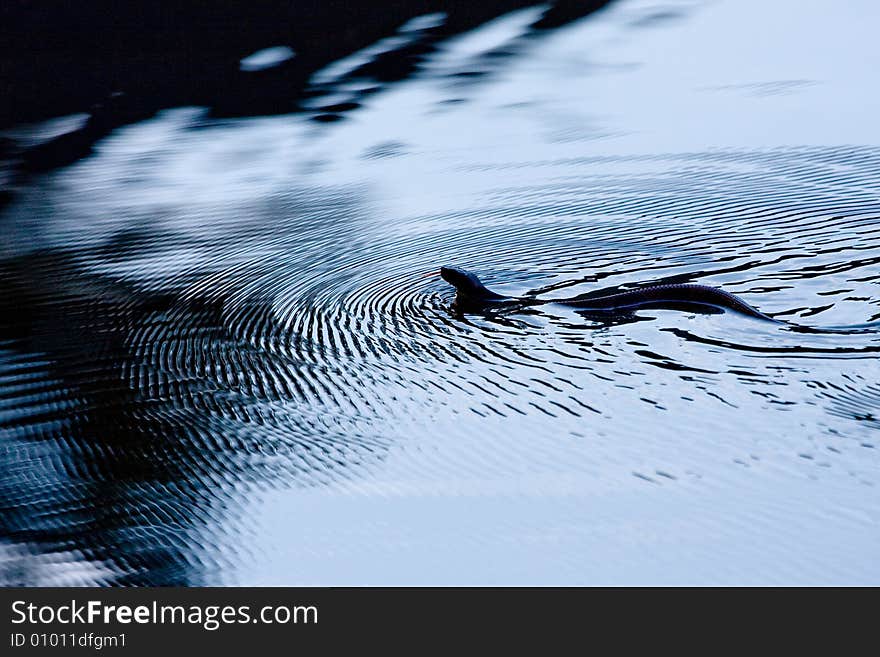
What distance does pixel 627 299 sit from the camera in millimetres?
3777

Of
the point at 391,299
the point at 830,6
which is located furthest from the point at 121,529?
the point at 830,6

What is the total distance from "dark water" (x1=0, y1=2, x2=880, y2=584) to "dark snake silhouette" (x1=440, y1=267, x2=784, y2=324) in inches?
2.7

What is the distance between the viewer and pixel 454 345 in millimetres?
3582

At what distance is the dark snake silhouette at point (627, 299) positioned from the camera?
3.71 m

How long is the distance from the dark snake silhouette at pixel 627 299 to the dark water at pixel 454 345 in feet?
0.22

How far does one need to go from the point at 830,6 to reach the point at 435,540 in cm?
643

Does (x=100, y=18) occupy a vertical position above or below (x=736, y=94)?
above

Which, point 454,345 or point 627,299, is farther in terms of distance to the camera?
point 627,299

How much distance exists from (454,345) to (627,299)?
60 centimetres

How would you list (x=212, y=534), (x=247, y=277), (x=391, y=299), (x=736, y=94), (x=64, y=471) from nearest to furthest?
1. (x=212, y=534)
2. (x=64, y=471)
3. (x=391, y=299)
4. (x=247, y=277)
5. (x=736, y=94)

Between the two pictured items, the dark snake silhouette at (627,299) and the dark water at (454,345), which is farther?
the dark snake silhouette at (627,299)

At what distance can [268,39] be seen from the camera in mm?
7535
